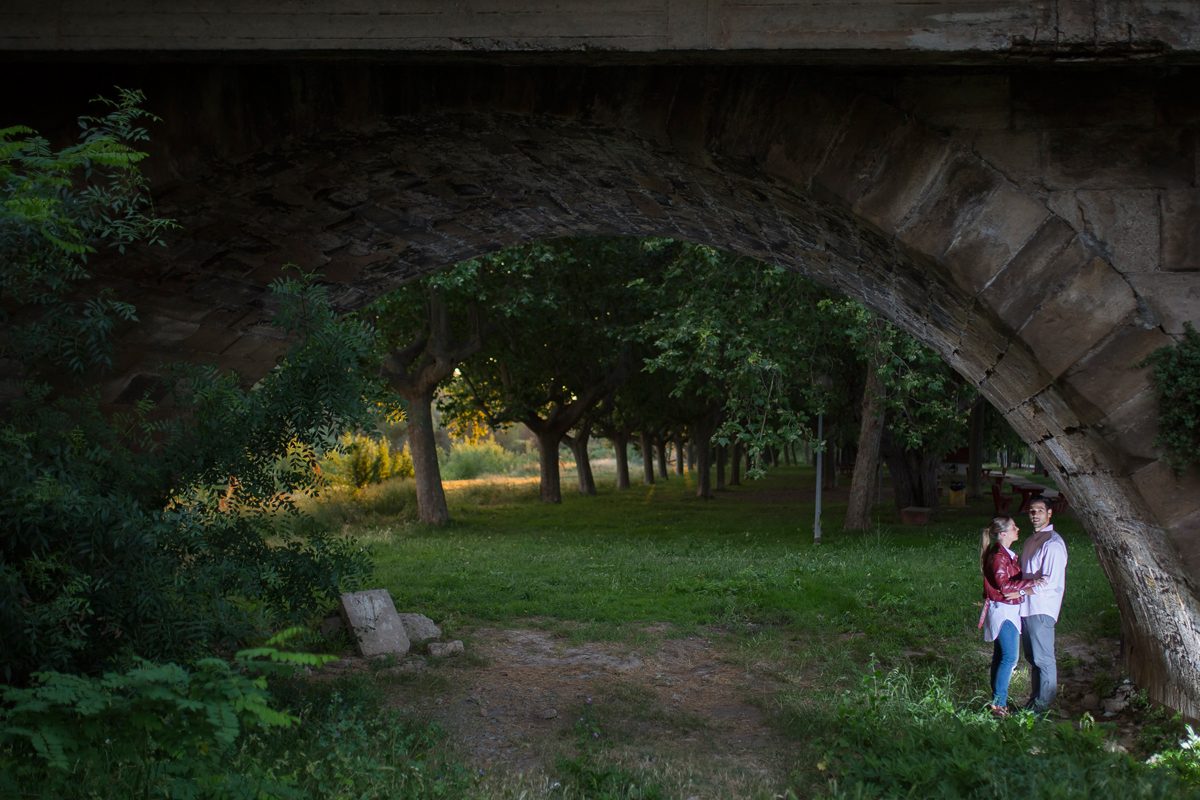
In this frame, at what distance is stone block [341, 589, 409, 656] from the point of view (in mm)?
7402

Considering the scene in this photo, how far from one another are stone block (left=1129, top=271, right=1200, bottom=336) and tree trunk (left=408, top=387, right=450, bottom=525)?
14578 mm

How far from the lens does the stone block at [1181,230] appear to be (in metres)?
4.02

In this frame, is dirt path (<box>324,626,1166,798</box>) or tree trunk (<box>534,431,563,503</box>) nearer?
dirt path (<box>324,626,1166,798</box>)

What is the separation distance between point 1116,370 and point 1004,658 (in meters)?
2.37

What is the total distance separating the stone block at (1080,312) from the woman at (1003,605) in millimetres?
1955

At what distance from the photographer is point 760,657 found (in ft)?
24.3

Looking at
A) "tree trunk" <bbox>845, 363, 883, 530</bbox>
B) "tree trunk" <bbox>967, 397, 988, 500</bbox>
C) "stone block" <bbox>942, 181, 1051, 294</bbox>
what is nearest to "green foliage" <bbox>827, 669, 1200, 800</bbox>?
"stone block" <bbox>942, 181, 1051, 294</bbox>

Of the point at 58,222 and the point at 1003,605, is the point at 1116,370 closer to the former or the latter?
the point at 1003,605

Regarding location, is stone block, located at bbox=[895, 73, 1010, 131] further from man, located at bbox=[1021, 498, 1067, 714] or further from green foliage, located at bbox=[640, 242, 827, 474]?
green foliage, located at bbox=[640, 242, 827, 474]

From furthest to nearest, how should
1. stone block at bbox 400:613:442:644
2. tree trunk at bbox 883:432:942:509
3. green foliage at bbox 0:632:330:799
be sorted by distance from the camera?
tree trunk at bbox 883:432:942:509, stone block at bbox 400:613:442:644, green foliage at bbox 0:632:330:799

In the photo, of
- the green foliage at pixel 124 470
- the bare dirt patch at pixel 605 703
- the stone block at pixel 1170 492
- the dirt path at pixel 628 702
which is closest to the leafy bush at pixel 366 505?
the dirt path at pixel 628 702

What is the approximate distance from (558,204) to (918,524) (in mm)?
12345

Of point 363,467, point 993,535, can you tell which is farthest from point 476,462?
point 993,535

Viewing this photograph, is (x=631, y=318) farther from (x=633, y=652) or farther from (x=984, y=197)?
(x=984, y=197)
